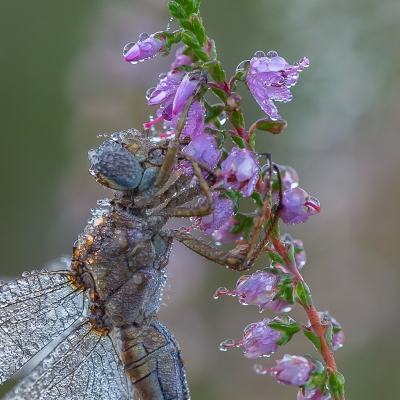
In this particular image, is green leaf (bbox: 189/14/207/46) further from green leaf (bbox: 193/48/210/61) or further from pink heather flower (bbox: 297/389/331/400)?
pink heather flower (bbox: 297/389/331/400)

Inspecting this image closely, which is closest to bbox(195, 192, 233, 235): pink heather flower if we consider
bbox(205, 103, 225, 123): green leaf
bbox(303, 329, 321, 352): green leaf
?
bbox(205, 103, 225, 123): green leaf

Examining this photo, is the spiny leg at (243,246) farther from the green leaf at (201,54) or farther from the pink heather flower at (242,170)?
the green leaf at (201,54)

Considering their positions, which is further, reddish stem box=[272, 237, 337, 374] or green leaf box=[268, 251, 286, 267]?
green leaf box=[268, 251, 286, 267]

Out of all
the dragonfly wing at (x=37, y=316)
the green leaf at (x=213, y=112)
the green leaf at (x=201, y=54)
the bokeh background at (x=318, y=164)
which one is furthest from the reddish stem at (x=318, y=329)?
the bokeh background at (x=318, y=164)

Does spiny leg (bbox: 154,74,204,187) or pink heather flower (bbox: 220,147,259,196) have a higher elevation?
spiny leg (bbox: 154,74,204,187)

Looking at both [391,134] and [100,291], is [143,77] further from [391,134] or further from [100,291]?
[100,291]

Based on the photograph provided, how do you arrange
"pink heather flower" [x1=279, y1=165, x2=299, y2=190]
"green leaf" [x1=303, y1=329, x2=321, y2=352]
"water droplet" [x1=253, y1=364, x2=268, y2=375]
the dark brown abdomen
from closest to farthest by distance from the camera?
"water droplet" [x1=253, y1=364, x2=268, y2=375] → "green leaf" [x1=303, y1=329, x2=321, y2=352] → "pink heather flower" [x1=279, y1=165, x2=299, y2=190] → the dark brown abdomen
